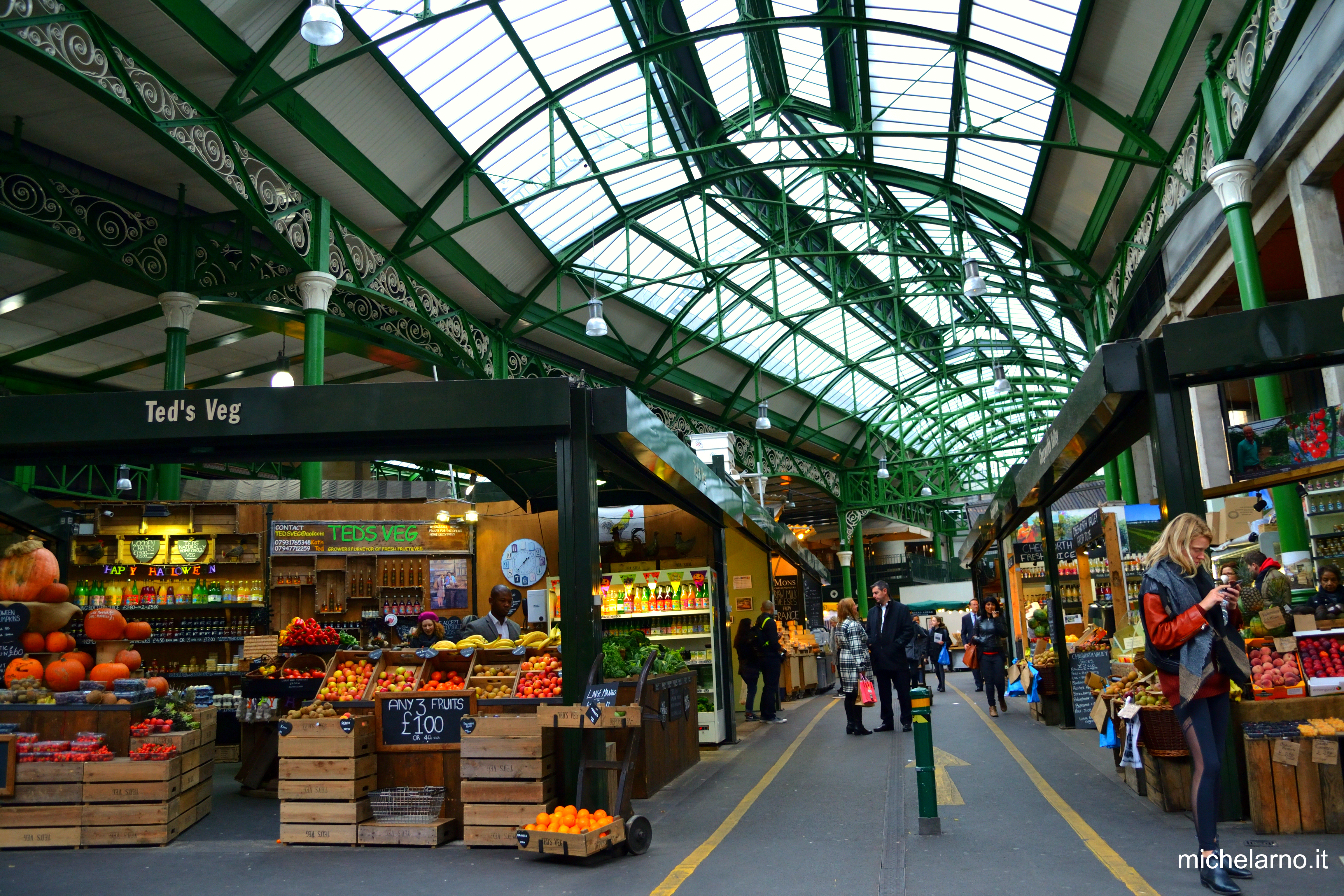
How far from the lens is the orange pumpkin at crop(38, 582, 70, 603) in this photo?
7820mm

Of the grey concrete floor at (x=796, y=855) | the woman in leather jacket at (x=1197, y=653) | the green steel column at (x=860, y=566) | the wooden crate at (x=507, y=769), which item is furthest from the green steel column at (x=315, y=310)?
the green steel column at (x=860, y=566)

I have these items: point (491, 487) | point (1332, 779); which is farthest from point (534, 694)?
point (491, 487)

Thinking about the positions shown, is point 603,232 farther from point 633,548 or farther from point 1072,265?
point 1072,265

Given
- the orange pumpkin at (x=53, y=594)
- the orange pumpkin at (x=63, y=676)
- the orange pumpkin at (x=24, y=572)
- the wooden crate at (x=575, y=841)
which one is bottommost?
the wooden crate at (x=575, y=841)

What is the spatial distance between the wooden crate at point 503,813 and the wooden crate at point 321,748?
0.93 metres

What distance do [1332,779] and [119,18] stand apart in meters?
11.5

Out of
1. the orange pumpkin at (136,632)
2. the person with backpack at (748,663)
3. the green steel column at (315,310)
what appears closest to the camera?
the orange pumpkin at (136,632)

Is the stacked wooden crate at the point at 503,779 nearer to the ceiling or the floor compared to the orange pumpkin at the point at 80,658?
nearer to the floor

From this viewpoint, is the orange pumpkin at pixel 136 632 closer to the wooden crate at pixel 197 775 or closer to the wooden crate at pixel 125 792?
the wooden crate at pixel 197 775

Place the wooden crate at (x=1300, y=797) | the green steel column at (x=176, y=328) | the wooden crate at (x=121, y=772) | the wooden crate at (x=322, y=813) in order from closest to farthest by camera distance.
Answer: the wooden crate at (x=1300, y=797) < the wooden crate at (x=322, y=813) < the wooden crate at (x=121, y=772) < the green steel column at (x=176, y=328)

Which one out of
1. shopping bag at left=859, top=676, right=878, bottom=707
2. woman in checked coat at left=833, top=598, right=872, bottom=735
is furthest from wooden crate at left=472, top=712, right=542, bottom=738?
woman in checked coat at left=833, top=598, right=872, bottom=735

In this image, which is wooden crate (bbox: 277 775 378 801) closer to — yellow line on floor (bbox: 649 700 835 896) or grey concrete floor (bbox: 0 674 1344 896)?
grey concrete floor (bbox: 0 674 1344 896)

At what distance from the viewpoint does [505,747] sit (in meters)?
5.94

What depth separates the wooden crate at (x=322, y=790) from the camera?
6254 mm
